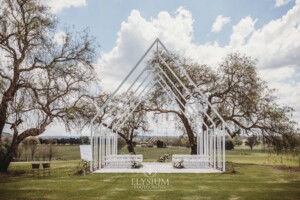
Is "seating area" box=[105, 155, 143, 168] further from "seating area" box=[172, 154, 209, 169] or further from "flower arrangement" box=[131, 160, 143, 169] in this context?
"seating area" box=[172, 154, 209, 169]

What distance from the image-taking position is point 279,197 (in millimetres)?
10742

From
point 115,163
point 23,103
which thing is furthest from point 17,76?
point 115,163

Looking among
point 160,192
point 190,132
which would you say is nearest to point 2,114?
point 160,192

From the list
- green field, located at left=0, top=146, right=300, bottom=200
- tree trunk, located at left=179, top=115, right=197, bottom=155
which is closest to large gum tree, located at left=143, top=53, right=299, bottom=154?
tree trunk, located at left=179, top=115, right=197, bottom=155

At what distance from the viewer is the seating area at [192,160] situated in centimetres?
1961

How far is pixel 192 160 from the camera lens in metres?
19.8

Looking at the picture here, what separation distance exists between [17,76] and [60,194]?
8894 mm

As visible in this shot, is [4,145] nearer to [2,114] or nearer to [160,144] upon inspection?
[2,114]

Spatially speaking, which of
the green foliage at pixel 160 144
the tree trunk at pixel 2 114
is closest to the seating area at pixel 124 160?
the tree trunk at pixel 2 114

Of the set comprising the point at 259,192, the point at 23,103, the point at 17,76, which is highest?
the point at 17,76

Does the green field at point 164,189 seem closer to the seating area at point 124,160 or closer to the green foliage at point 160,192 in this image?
the green foliage at point 160,192

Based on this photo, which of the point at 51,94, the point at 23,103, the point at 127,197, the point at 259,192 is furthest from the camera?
the point at 51,94

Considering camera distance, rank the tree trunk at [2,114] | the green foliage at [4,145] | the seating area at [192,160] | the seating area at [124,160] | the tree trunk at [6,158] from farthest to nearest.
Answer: the green foliage at [4,145] → the seating area at [124,160] → the seating area at [192,160] → the tree trunk at [6,158] → the tree trunk at [2,114]

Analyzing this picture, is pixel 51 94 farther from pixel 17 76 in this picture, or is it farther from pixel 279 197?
pixel 279 197
